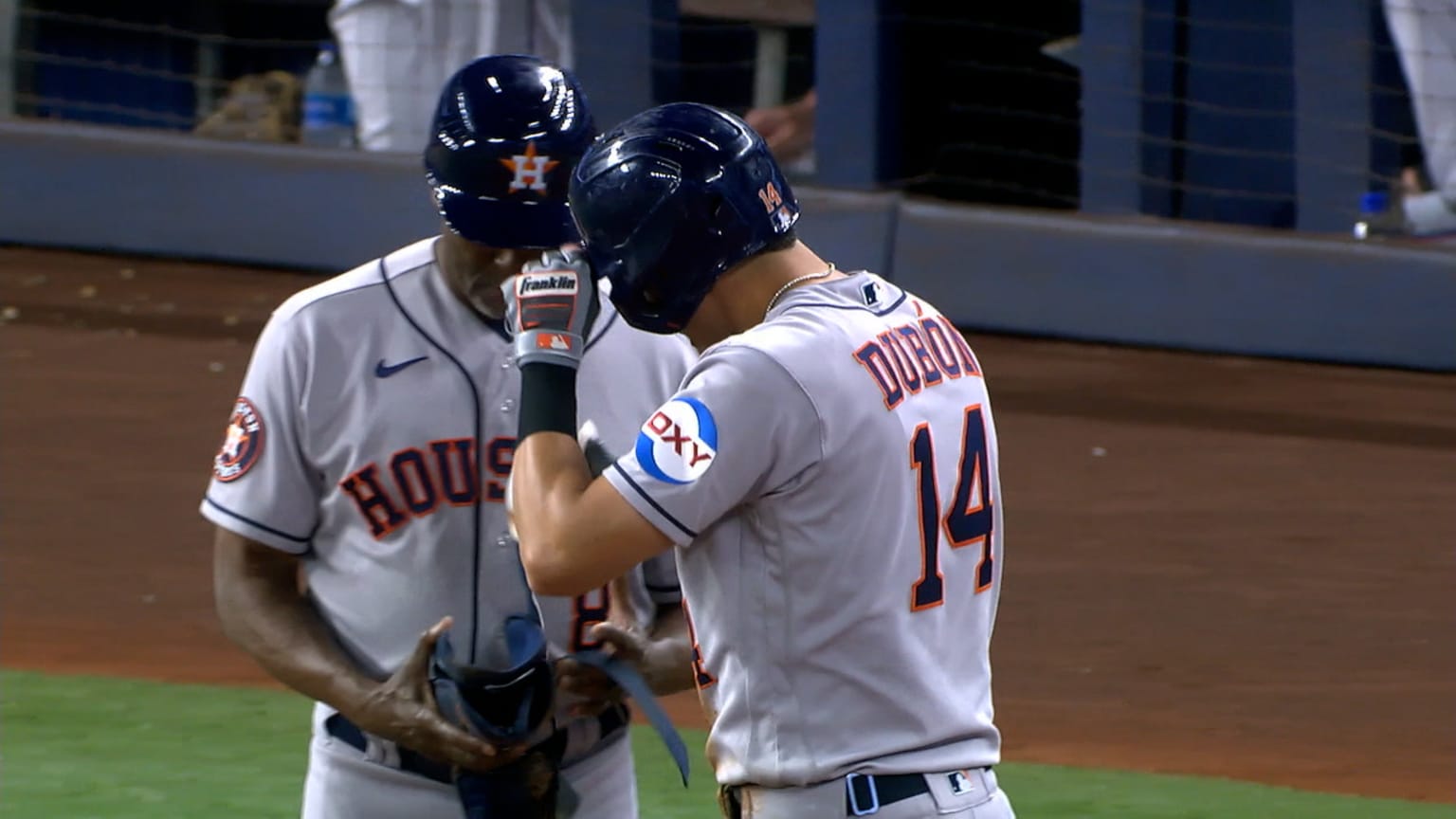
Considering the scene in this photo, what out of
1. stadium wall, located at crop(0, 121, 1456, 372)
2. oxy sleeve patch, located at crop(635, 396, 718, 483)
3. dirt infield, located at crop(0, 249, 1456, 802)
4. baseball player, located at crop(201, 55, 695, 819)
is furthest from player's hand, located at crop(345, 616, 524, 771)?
stadium wall, located at crop(0, 121, 1456, 372)

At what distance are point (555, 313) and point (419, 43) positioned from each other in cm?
870

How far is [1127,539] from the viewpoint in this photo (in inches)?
291

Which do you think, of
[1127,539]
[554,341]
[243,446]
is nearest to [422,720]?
[243,446]

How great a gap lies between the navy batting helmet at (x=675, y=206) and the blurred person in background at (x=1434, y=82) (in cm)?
795

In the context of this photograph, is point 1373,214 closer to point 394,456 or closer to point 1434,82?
point 1434,82

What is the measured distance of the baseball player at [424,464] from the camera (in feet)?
9.23

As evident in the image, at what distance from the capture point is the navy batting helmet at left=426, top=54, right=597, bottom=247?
2.79 m

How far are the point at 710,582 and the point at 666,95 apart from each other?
9.20m

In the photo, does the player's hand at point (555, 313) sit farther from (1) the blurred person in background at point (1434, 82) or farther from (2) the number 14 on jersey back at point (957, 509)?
(1) the blurred person in background at point (1434, 82)

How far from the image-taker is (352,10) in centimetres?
1091

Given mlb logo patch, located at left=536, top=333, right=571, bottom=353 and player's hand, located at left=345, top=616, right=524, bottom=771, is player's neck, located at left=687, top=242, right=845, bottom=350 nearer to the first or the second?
mlb logo patch, located at left=536, top=333, right=571, bottom=353

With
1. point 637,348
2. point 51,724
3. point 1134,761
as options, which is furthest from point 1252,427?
point 637,348

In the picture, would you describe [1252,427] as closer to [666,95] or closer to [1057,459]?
[1057,459]

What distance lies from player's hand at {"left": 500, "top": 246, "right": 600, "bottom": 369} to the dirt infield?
3424mm
